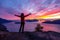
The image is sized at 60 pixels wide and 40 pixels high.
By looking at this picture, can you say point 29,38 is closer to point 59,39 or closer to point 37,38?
point 37,38

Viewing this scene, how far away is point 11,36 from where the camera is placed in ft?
21.4

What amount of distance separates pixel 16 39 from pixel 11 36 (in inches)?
19.1

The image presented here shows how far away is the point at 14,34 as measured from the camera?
22.3ft

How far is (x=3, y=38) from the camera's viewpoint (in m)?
6.24

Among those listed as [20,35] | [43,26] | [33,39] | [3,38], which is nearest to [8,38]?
[3,38]

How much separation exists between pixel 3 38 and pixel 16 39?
65cm

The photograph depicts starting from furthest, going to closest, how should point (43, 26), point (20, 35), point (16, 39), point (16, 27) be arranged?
point (43, 26) < point (16, 27) < point (20, 35) < point (16, 39)

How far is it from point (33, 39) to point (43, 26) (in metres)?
5.61

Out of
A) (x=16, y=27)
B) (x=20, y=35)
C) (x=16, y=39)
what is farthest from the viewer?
(x=16, y=27)

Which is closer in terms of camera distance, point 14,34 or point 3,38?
point 3,38

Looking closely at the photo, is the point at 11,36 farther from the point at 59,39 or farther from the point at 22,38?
the point at 59,39

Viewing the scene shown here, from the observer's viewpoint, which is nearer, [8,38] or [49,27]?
[8,38]

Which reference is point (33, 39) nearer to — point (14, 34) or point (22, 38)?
point (22, 38)

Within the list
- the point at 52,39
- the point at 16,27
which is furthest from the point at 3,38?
the point at 16,27
